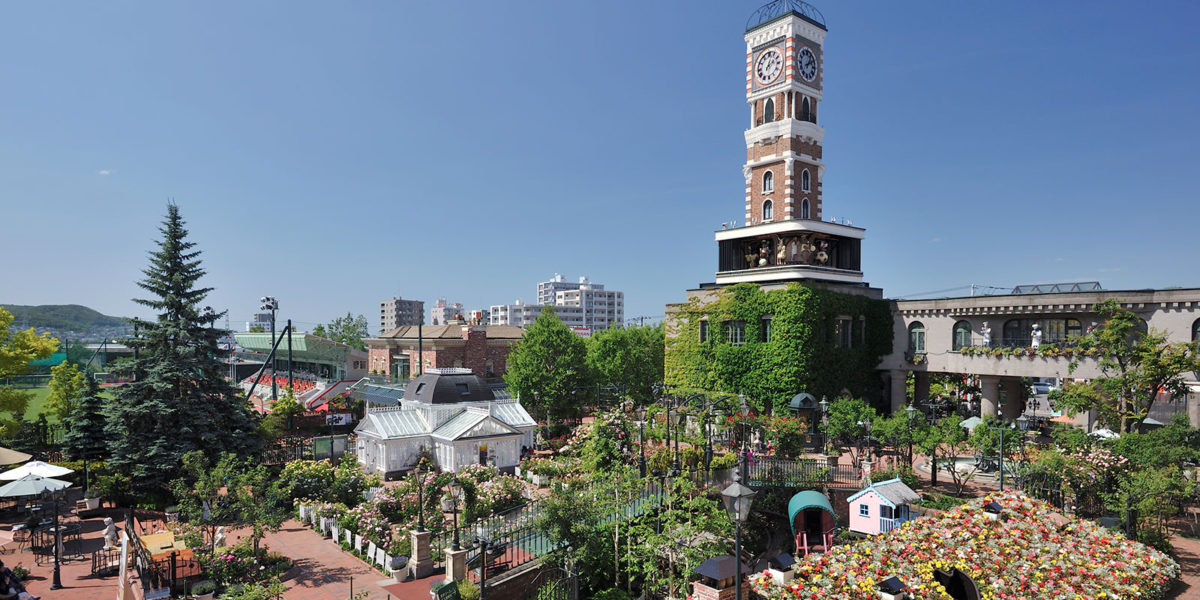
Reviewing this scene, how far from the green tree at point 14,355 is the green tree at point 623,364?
2833 centimetres

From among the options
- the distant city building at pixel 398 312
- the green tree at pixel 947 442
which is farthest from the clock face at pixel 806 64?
the distant city building at pixel 398 312

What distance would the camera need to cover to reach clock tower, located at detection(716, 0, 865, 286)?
36.2 metres

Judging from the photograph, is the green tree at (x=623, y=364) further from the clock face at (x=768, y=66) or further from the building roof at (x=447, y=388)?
the clock face at (x=768, y=66)

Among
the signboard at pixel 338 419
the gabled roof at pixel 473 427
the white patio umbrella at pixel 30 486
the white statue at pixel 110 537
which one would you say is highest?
the white patio umbrella at pixel 30 486

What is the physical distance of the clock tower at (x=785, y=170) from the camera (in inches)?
1425

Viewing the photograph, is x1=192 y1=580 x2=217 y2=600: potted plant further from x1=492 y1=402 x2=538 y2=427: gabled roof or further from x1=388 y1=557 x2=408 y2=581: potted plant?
x1=492 y1=402 x2=538 y2=427: gabled roof

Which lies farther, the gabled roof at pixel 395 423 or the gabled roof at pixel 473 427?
the gabled roof at pixel 395 423

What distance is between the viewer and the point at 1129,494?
1734 centimetres

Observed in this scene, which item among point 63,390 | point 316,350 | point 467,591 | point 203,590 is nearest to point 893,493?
point 467,591

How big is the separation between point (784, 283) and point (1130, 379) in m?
15.0

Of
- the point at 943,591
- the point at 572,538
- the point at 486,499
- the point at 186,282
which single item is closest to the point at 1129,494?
the point at 943,591

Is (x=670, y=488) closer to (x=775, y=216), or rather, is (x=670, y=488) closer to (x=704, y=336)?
(x=704, y=336)

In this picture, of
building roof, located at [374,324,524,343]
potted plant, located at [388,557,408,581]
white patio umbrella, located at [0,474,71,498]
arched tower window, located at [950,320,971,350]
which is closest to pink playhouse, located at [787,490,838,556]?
potted plant, located at [388,557,408,581]

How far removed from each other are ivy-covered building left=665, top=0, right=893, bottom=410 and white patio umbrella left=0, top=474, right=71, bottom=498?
28298mm
